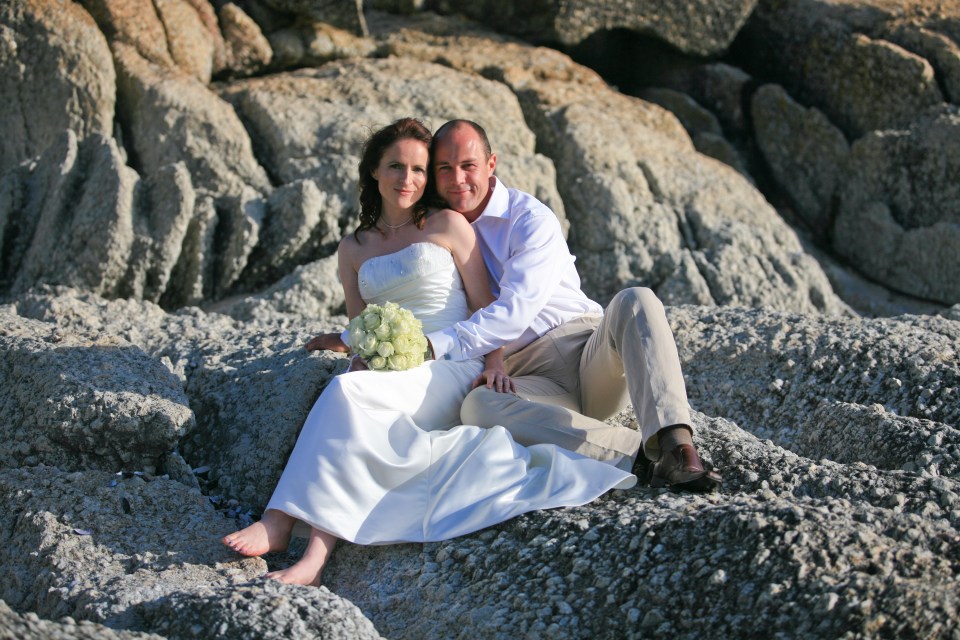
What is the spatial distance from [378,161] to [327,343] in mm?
875

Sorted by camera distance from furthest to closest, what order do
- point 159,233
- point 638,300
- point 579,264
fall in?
1. point 579,264
2. point 159,233
3. point 638,300

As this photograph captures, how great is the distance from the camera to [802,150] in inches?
399

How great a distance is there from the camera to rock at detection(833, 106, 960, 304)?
917 centimetres

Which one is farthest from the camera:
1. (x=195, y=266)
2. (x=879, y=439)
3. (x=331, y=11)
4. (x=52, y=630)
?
(x=331, y=11)

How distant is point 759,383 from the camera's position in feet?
19.0

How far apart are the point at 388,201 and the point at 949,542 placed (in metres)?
2.87

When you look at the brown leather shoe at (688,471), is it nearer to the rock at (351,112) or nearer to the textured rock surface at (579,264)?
the textured rock surface at (579,264)

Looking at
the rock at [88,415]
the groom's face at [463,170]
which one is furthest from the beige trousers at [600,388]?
the rock at [88,415]

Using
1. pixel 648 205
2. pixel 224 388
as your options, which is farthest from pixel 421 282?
pixel 648 205

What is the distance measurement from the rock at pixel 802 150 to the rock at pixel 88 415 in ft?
22.2

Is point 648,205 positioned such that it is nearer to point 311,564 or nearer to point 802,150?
point 802,150

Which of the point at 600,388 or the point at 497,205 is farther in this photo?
the point at 497,205

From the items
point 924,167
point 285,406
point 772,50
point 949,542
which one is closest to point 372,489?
point 285,406

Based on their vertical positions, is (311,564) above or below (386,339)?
below
